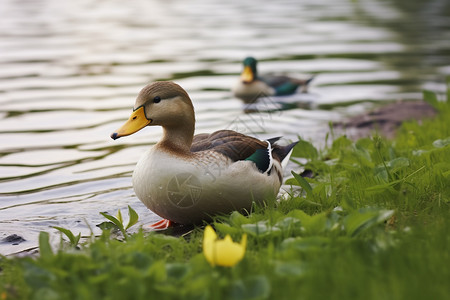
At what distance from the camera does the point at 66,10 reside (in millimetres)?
21203

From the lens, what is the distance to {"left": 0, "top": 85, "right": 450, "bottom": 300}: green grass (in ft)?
9.78

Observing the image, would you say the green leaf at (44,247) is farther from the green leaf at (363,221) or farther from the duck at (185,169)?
the green leaf at (363,221)

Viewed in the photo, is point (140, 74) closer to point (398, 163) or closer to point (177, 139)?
point (177, 139)

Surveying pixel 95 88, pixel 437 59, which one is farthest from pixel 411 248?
pixel 437 59

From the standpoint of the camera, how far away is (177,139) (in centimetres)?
492

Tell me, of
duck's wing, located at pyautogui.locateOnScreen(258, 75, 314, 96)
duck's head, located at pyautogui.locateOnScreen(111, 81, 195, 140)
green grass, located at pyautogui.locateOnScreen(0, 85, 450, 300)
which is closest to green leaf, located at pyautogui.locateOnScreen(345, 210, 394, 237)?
green grass, located at pyautogui.locateOnScreen(0, 85, 450, 300)

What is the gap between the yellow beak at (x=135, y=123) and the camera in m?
4.75

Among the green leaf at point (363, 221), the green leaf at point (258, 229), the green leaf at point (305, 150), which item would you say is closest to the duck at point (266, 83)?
the green leaf at point (305, 150)

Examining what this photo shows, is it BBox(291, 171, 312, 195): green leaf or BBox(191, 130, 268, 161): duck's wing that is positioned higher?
BBox(191, 130, 268, 161): duck's wing

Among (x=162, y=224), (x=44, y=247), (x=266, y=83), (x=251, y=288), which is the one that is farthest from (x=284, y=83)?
(x=251, y=288)

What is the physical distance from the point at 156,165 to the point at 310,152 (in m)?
2.21

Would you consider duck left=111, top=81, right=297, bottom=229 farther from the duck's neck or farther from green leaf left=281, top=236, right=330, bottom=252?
green leaf left=281, top=236, right=330, bottom=252

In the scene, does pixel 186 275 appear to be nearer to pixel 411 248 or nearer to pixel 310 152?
pixel 411 248

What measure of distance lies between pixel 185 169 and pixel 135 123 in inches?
20.5
